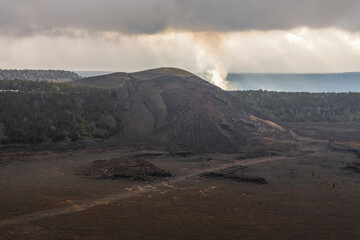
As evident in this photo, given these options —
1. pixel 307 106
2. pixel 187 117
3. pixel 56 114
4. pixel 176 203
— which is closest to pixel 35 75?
pixel 56 114

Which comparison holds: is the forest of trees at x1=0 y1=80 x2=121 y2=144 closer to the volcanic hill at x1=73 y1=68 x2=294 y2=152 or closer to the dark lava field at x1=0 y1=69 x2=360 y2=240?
the dark lava field at x1=0 y1=69 x2=360 y2=240

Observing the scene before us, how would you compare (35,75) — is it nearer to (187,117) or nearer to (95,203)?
(187,117)

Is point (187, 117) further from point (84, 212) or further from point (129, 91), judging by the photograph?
point (84, 212)

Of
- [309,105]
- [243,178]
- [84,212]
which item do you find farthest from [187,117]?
[309,105]

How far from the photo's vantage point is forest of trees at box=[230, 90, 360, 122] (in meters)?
108

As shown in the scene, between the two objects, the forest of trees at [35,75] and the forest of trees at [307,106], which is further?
the forest of trees at [35,75]

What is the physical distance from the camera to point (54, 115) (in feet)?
207

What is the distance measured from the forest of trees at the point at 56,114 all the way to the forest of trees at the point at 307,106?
177ft

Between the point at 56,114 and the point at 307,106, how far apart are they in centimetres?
8399

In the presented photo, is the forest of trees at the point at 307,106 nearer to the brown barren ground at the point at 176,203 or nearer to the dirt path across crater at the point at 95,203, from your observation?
the brown barren ground at the point at 176,203

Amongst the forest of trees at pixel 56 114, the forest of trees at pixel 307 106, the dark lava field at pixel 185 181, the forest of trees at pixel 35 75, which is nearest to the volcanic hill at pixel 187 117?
the dark lava field at pixel 185 181

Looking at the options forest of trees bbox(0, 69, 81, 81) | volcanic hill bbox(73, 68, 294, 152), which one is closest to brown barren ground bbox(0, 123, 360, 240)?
volcanic hill bbox(73, 68, 294, 152)

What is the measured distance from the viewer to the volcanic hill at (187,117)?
2537 inches

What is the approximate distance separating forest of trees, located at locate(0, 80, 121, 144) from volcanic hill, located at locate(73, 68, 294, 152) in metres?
4.13
